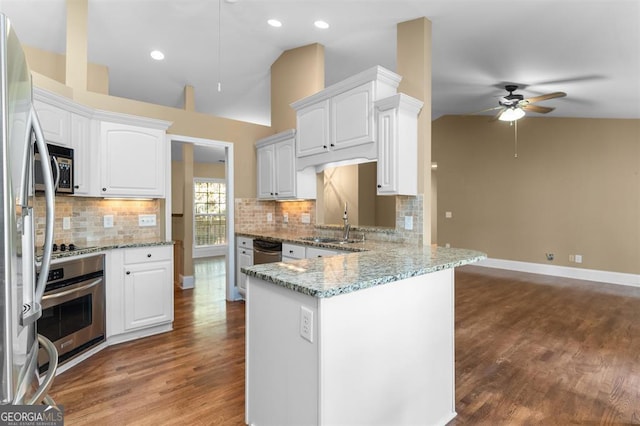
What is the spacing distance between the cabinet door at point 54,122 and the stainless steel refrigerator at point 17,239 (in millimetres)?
2140

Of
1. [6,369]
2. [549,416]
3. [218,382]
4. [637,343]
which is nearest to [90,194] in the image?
[218,382]

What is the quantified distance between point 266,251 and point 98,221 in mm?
1745

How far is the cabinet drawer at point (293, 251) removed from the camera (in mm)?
3502

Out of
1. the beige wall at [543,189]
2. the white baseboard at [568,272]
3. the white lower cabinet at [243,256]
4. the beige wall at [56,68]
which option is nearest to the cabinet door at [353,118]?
the white lower cabinet at [243,256]

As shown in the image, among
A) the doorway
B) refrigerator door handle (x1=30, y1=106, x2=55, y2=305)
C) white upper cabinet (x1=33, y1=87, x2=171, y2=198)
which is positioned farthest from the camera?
the doorway

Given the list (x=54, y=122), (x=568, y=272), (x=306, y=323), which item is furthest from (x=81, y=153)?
(x=568, y=272)

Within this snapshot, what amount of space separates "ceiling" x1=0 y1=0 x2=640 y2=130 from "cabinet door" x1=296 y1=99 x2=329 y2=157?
92 cm

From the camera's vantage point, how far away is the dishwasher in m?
3.84

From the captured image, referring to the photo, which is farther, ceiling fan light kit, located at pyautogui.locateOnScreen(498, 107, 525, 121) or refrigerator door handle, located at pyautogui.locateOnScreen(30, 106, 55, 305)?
ceiling fan light kit, located at pyautogui.locateOnScreen(498, 107, 525, 121)

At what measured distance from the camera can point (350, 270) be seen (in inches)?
66.9

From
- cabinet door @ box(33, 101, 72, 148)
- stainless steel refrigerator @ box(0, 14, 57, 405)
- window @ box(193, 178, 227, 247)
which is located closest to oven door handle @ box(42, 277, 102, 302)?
cabinet door @ box(33, 101, 72, 148)

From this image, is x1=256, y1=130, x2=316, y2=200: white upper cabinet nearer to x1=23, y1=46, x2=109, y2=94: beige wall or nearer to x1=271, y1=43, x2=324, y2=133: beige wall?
x1=271, y1=43, x2=324, y2=133: beige wall

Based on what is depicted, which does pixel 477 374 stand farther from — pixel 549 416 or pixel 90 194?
pixel 90 194

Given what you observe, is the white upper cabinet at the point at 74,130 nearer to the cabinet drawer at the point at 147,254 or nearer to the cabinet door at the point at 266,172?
the cabinet drawer at the point at 147,254
